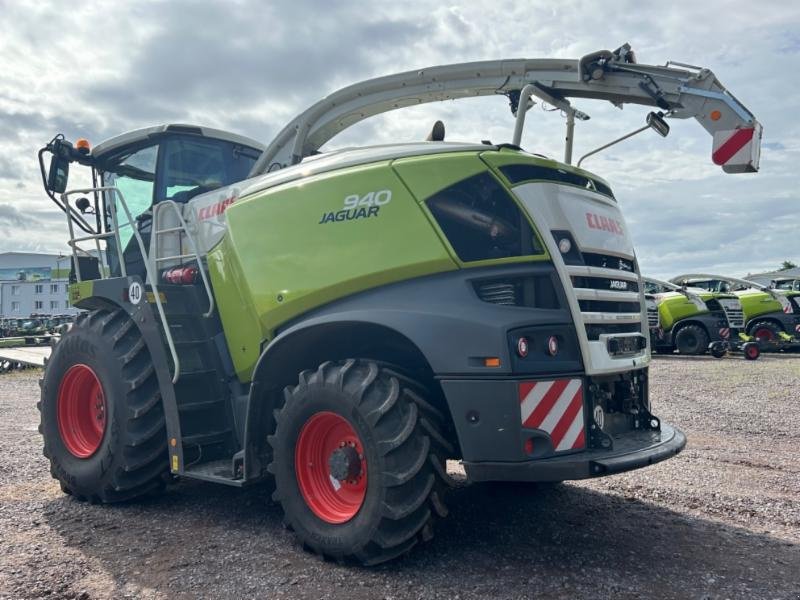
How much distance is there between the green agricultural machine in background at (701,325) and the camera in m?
17.6

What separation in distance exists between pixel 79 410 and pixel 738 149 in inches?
199

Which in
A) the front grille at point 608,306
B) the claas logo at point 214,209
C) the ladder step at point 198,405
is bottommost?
the ladder step at point 198,405

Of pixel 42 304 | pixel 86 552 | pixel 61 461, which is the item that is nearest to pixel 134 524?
pixel 86 552

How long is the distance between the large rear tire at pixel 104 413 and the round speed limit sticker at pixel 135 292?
19cm

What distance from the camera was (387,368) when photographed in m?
3.90

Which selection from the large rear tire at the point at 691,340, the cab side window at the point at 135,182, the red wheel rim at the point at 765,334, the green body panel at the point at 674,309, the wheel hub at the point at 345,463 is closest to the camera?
the wheel hub at the point at 345,463

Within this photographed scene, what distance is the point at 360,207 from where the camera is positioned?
409 cm

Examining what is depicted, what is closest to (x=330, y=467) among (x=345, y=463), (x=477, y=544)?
(x=345, y=463)

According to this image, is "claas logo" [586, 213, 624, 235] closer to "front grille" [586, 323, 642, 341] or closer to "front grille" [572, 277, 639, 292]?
"front grille" [572, 277, 639, 292]

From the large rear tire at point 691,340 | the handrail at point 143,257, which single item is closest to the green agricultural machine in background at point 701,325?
the large rear tire at point 691,340

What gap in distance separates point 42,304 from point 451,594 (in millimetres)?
72984

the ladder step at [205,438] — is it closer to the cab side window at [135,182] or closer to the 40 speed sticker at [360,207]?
the 40 speed sticker at [360,207]

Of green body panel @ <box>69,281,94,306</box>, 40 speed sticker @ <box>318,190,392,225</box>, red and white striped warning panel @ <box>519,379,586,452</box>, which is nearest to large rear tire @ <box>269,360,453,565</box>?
red and white striped warning panel @ <box>519,379,586,452</box>

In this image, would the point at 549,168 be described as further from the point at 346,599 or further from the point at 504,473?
the point at 346,599
